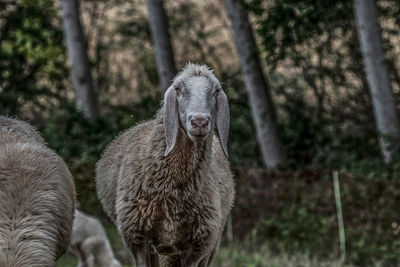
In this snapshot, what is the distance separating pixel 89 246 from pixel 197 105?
19.0ft

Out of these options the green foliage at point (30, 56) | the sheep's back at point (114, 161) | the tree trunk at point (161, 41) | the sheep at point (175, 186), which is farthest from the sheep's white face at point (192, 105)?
the green foliage at point (30, 56)

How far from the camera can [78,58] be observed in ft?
59.8

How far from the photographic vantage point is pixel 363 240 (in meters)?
13.6

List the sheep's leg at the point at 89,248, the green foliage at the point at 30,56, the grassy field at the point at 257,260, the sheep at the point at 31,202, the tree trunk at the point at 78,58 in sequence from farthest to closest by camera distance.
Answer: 1. the green foliage at the point at 30,56
2. the tree trunk at the point at 78,58
3. the grassy field at the point at 257,260
4. the sheep's leg at the point at 89,248
5. the sheep at the point at 31,202

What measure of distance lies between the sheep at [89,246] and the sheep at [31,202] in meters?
4.44

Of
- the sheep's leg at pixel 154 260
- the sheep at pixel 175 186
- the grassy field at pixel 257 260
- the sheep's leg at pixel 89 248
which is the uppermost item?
the sheep at pixel 175 186

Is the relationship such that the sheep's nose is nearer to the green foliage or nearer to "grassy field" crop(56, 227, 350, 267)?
"grassy field" crop(56, 227, 350, 267)

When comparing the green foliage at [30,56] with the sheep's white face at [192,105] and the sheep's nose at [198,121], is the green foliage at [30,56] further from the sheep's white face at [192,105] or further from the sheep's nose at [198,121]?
the sheep's nose at [198,121]

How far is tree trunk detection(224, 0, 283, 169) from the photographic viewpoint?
1664cm

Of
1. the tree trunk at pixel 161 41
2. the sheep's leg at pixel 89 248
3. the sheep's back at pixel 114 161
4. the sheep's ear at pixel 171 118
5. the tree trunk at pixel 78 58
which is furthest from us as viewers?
the tree trunk at pixel 161 41

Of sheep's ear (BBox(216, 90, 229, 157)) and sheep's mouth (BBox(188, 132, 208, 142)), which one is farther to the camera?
sheep's ear (BBox(216, 90, 229, 157))

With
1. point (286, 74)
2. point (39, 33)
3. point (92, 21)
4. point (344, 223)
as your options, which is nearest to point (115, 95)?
point (92, 21)

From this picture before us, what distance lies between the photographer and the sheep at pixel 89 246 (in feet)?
40.6

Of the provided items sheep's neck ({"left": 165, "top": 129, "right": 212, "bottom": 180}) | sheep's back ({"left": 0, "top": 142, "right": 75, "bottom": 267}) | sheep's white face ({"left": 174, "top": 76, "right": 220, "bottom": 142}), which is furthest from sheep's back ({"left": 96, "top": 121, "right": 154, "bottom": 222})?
sheep's white face ({"left": 174, "top": 76, "right": 220, "bottom": 142})
